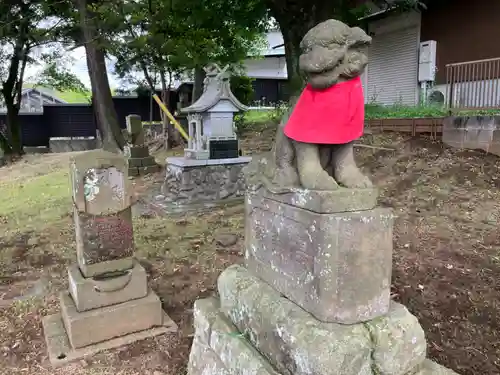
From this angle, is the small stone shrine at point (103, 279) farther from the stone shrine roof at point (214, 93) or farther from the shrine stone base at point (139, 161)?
the shrine stone base at point (139, 161)

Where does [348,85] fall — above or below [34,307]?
above

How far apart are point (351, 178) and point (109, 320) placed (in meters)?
2.60

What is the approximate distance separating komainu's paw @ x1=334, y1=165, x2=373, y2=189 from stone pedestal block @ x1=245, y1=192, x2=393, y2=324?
15cm

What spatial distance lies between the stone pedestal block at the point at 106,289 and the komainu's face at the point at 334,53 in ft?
8.49

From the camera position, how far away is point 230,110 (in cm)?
845

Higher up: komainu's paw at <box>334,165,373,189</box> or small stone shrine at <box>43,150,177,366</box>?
komainu's paw at <box>334,165,373,189</box>

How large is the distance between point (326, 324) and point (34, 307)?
3.39 metres

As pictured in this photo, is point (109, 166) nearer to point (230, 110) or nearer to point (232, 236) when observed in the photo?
point (232, 236)

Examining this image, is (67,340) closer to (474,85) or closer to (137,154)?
(137,154)

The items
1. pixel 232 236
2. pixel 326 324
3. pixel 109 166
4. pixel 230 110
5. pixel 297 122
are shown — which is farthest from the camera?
pixel 230 110

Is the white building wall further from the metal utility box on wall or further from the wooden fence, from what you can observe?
the wooden fence

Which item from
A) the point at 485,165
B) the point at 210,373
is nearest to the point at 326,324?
the point at 210,373

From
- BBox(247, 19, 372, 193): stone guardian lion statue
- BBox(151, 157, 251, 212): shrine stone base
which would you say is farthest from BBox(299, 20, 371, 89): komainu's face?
BBox(151, 157, 251, 212): shrine stone base

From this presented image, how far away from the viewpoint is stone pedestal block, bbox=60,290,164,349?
3502mm
